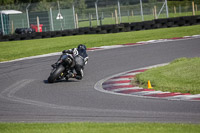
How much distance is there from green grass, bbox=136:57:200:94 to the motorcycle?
196 cm

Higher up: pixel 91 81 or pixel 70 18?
pixel 70 18

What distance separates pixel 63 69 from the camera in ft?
37.6

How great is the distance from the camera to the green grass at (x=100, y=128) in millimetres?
5934

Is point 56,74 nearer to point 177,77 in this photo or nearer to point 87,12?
point 177,77

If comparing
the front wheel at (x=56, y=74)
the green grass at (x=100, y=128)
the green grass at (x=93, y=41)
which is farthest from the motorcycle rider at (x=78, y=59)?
the green grass at (x=93, y=41)

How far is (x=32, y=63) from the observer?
1630 centimetres

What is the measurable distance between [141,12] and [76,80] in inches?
725

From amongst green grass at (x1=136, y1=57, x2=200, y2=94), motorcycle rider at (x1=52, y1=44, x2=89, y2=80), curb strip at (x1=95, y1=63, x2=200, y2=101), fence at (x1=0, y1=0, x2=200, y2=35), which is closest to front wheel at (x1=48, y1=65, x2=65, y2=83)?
motorcycle rider at (x1=52, y1=44, x2=89, y2=80)

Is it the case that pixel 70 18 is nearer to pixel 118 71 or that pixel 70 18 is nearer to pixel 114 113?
pixel 118 71

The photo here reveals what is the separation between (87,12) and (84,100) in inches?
943

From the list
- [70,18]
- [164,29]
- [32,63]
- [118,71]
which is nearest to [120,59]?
[118,71]

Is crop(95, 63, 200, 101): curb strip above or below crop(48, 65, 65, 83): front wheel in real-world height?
below

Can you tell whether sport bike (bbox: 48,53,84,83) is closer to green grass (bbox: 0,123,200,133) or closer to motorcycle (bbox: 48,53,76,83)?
motorcycle (bbox: 48,53,76,83)

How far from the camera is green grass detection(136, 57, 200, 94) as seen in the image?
939 cm
